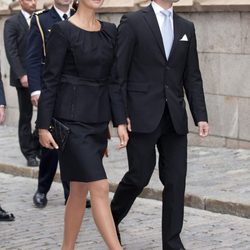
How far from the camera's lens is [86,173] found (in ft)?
18.8

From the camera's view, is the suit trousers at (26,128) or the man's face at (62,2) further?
the suit trousers at (26,128)

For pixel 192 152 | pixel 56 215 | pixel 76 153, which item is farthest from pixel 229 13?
pixel 76 153

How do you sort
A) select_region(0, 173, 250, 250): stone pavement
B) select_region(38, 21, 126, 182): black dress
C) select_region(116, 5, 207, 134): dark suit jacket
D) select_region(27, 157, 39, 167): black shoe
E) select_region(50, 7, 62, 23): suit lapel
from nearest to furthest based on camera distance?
select_region(38, 21, 126, 182): black dress < select_region(116, 5, 207, 134): dark suit jacket < select_region(0, 173, 250, 250): stone pavement < select_region(50, 7, 62, 23): suit lapel < select_region(27, 157, 39, 167): black shoe

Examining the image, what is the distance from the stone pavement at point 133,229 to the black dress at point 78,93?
1.16 m

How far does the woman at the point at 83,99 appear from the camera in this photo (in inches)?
227

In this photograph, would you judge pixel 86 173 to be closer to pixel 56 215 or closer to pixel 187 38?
pixel 187 38

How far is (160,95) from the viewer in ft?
20.2

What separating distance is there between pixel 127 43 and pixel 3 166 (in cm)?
481

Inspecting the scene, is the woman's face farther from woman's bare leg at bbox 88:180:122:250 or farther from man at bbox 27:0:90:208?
man at bbox 27:0:90:208

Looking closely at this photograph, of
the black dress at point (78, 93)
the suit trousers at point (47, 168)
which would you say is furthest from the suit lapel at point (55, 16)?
the black dress at point (78, 93)

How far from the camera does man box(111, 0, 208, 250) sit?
241 inches

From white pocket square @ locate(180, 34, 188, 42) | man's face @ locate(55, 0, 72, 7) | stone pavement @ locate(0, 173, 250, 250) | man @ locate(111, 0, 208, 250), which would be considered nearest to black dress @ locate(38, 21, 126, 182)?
man @ locate(111, 0, 208, 250)

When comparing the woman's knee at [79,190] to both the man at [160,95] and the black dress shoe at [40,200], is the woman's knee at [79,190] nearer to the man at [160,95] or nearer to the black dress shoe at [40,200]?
the man at [160,95]

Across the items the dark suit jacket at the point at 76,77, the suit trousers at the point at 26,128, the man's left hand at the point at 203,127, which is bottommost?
the suit trousers at the point at 26,128
